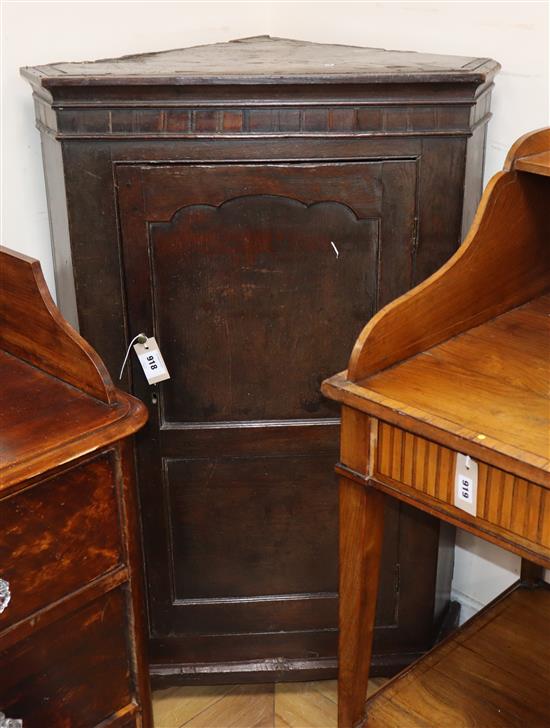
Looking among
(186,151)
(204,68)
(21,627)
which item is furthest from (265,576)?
(204,68)

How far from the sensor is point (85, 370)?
1.51 meters

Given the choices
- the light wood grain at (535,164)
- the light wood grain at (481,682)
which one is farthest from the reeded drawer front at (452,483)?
the light wood grain at (481,682)

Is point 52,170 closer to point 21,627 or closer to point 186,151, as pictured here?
point 186,151

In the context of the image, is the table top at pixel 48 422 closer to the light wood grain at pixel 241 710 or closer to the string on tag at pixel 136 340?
the string on tag at pixel 136 340

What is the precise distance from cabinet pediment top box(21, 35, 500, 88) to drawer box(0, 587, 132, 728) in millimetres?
901

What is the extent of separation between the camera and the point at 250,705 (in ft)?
7.49

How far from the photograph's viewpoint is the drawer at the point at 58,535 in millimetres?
1386

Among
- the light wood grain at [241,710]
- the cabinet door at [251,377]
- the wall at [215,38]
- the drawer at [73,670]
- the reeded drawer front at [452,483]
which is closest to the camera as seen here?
the reeded drawer front at [452,483]

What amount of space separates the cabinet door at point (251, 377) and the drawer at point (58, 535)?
0.48m

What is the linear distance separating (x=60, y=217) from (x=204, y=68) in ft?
1.33

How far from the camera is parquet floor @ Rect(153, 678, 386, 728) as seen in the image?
7.32 feet

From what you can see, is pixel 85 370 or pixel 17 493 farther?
pixel 85 370

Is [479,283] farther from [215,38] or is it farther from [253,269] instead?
[215,38]

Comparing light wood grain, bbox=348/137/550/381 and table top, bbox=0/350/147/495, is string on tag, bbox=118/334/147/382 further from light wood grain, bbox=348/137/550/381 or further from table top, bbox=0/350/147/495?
light wood grain, bbox=348/137/550/381
